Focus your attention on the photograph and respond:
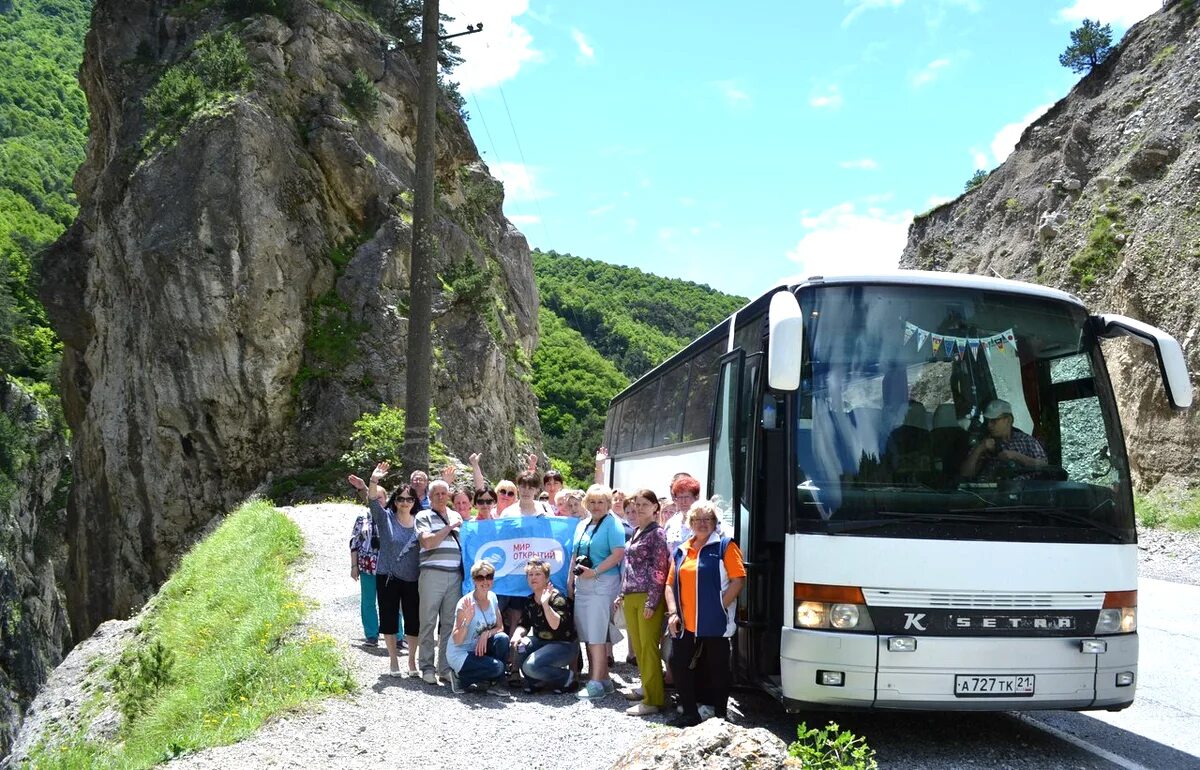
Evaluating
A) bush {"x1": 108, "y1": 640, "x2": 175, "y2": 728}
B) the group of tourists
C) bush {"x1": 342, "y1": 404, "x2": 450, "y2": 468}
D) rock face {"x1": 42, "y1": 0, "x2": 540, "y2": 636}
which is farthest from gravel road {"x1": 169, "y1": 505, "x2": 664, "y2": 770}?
rock face {"x1": 42, "y1": 0, "x2": 540, "y2": 636}

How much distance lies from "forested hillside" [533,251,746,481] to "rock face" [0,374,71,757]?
34.0 m

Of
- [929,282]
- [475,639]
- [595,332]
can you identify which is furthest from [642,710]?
[595,332]

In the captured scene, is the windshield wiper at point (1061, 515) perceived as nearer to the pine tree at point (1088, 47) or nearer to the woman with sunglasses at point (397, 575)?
the woman with sunglasses at point (397, 575)

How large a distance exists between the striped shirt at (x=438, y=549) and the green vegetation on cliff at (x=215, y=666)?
1.20m

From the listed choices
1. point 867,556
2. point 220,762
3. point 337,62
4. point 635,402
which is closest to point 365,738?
point 220,762

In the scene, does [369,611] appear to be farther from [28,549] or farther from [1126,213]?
[28,549]

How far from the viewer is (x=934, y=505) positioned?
580cm

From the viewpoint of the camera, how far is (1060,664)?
5.75m

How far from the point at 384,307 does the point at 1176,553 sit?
22.7 m

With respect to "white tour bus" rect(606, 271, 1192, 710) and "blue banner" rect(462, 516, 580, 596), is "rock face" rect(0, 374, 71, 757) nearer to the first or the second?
"blue banner" rect(462, 516, 580, 596)

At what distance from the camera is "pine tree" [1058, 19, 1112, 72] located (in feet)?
110

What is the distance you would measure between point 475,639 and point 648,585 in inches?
70.2

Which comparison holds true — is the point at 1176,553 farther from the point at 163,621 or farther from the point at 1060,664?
the point at 163,621

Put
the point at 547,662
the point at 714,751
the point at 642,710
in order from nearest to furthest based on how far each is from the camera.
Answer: the point at 714,751, the point at 642,710, the point at 547,662
